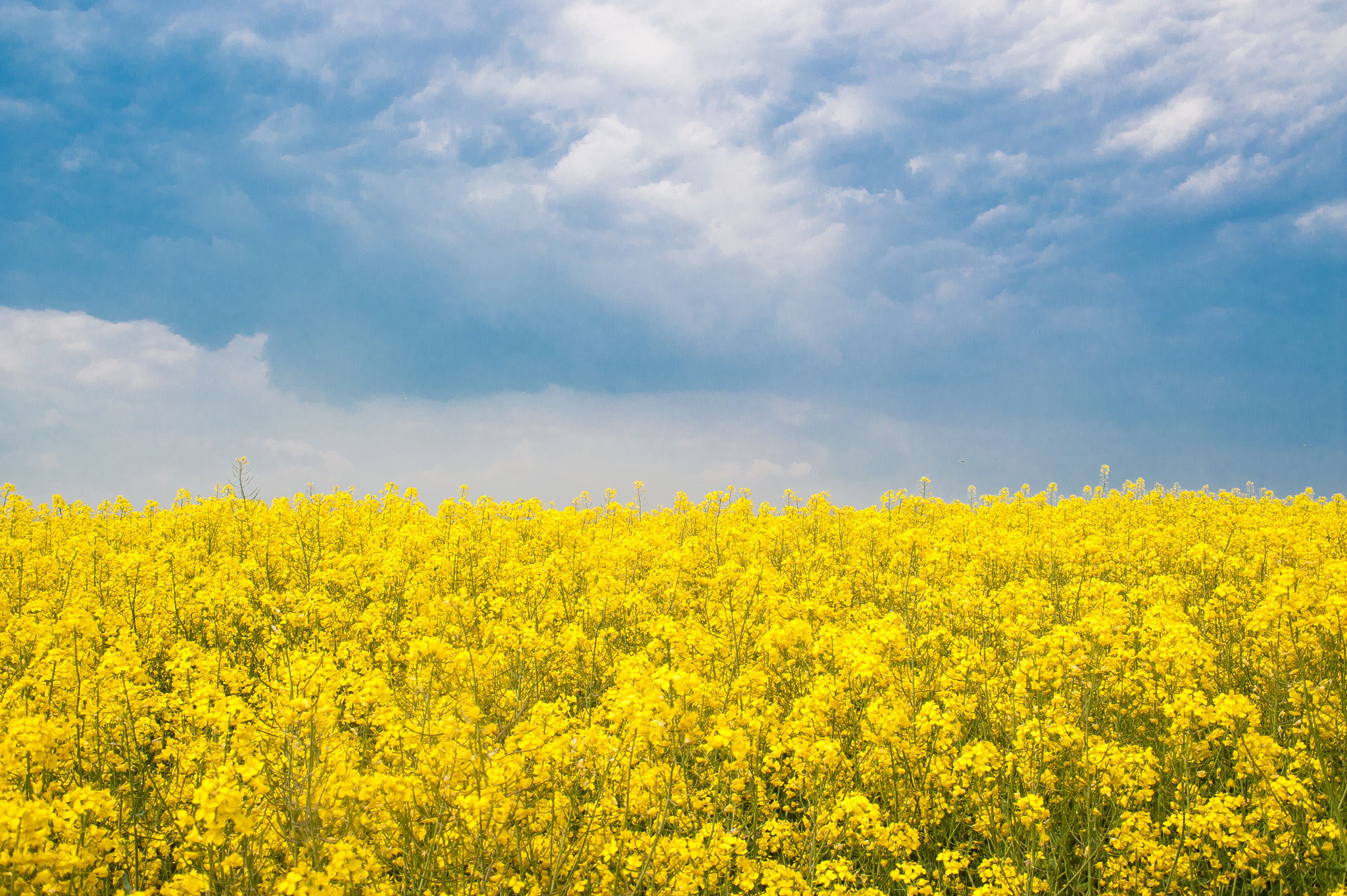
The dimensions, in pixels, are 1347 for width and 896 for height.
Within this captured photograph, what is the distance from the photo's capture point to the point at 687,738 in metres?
3.71

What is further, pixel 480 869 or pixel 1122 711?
pixel 1122 711

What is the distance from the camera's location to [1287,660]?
202 inches

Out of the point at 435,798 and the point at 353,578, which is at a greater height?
the point at 353,578

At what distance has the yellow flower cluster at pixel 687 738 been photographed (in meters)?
3.47

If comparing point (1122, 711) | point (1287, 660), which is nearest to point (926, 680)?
point (1122, 711)

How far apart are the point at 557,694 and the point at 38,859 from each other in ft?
11.5

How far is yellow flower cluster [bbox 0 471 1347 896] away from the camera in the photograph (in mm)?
3467

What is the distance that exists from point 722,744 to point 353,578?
18.4 feet

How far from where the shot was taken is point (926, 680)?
5145mm

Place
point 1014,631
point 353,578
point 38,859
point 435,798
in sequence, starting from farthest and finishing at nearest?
point 353,578
point 1014,631
point 435,798
point 38,859

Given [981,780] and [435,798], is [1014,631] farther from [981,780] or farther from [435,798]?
[435,798]

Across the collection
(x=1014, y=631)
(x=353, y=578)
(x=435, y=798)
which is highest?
(x=353, y=578)


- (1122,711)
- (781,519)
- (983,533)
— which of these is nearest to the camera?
(1122,711)

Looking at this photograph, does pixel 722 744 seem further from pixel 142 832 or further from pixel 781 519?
pixel 781 519
